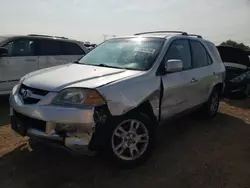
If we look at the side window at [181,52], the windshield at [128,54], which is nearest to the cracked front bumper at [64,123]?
the windshield at [128,54]

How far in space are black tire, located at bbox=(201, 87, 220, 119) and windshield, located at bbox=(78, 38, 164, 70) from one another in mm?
2027

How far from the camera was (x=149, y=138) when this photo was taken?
12.5 ft

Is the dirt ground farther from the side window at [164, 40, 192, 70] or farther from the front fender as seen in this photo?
the side window at [164, 40, 192, 70]

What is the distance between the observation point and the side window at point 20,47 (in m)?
6.88

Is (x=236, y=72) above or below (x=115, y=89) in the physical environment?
below

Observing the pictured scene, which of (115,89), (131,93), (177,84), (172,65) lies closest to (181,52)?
(177,84)

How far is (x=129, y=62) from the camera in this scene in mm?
4188

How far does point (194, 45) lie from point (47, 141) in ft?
10.6

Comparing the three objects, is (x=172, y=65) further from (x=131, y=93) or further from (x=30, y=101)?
(x=30, y=101)

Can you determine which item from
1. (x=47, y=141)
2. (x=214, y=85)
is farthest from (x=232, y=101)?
(x=47, y=141)

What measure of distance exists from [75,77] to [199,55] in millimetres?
2686

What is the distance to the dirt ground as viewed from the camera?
3.40 meters

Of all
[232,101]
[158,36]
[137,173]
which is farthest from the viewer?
[232,101]

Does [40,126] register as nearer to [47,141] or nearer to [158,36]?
[47,141]
